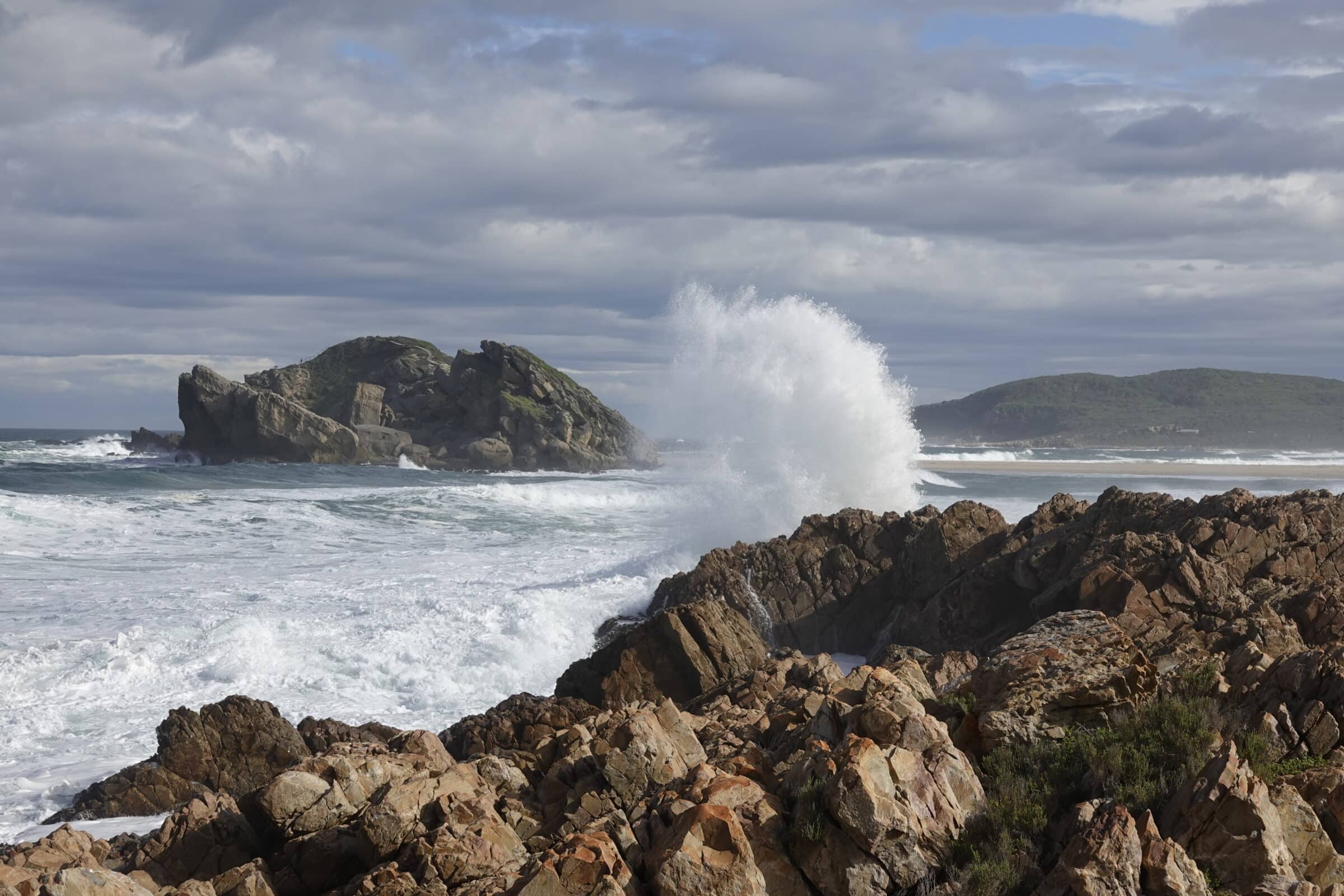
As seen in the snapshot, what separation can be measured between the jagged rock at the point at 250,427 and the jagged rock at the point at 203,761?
67.8 meters

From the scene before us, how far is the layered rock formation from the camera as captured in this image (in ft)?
257

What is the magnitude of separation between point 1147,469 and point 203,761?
7116cm

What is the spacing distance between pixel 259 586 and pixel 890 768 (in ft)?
61.6

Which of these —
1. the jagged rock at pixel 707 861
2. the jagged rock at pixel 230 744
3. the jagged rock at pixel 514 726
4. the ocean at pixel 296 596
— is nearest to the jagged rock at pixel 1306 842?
the jagged rock at pixel 707 861

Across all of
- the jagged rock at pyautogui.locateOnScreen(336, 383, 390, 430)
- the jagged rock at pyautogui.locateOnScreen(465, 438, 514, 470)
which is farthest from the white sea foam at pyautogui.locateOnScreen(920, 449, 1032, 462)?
the jagged rock at pyautogui.locateOnScreen(336, 383, 390, 430)

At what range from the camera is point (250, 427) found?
77.8 metres

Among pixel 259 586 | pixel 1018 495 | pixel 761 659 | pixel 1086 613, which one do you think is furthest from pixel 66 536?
pixel 1018 495

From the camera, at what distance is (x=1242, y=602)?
41.9 ft

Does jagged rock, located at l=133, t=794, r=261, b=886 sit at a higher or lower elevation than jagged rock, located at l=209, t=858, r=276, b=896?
lower

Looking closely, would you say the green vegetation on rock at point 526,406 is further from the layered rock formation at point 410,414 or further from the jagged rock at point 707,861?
the jagged rock at point 707,861

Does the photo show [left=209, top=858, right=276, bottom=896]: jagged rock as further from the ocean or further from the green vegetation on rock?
the green vegetation on rock

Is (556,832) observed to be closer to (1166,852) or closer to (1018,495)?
(1166,852)

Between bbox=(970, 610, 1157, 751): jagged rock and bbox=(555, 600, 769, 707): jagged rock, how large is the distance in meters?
6.62

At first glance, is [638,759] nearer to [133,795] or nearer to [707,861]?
[707,861]
